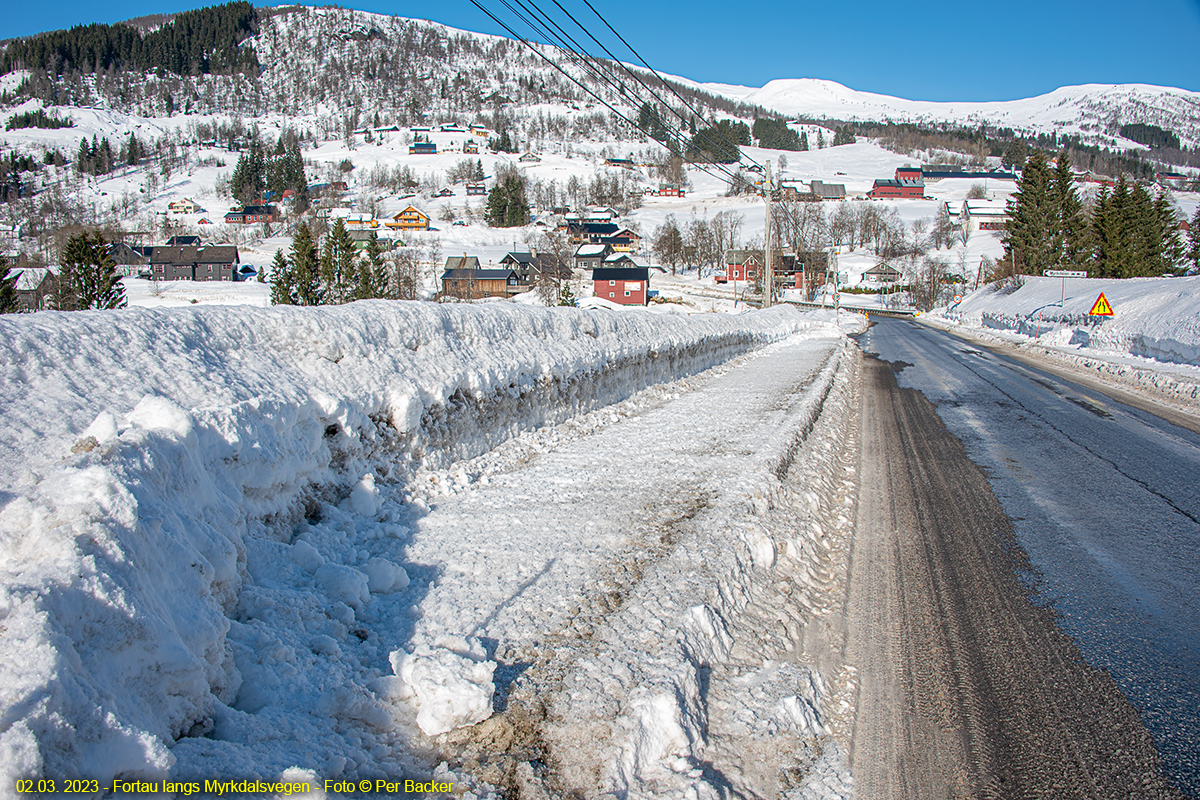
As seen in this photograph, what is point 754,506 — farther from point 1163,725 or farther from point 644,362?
point 644,362

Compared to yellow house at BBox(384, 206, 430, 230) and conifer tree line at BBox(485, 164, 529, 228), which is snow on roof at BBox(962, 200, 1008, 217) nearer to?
conifer tree line at BBox(485, 164, 529, 228)

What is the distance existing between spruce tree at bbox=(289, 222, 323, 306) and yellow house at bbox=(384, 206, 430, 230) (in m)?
86.1

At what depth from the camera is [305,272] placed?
46.0 m

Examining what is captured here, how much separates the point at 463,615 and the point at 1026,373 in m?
21.2

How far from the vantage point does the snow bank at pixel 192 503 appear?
2402 mm

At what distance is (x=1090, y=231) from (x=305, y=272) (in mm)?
68572

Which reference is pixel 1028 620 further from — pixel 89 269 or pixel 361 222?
pixel 361 222

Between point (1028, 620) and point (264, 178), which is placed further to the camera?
point (264, 178)

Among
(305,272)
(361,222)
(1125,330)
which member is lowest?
(1125,330)

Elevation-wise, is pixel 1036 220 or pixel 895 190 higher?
pixel 895 190

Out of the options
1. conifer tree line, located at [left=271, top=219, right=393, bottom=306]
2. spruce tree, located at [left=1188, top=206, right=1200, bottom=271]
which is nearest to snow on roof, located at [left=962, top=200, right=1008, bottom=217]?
spruce tree, located at [left=1188, top=206, right=1200, bottom=271]

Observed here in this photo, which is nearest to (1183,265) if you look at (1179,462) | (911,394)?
(911,394)

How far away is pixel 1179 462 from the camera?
8.94 metres

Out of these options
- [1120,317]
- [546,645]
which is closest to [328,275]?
[1120,317]
